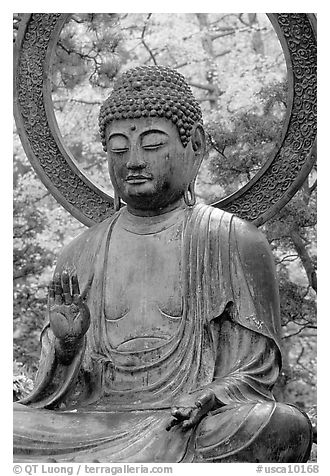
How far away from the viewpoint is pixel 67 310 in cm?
750

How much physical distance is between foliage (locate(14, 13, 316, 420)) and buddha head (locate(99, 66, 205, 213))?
217cm

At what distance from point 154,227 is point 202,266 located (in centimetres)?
41

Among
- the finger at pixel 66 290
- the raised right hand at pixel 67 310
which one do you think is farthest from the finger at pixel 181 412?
the finger at pixel 66 290

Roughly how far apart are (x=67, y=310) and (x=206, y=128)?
3870mm

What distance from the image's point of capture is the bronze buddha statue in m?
7.22

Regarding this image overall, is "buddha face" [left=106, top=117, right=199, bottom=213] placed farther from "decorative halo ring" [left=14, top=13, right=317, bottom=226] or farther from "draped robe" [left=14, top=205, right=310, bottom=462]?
"decorative halo ring" [left=14, top=13, right=317, bottom=226]

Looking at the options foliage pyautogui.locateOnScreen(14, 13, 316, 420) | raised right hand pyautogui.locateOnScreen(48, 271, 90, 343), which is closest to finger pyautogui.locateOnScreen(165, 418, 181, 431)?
raised right hand pyautogui.locateOnScreen(48, 271, 90, 343)

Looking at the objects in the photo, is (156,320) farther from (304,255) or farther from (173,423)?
(304,255)

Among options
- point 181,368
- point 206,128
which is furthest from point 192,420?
point 206,128

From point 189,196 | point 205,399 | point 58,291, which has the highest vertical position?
point 189,196
